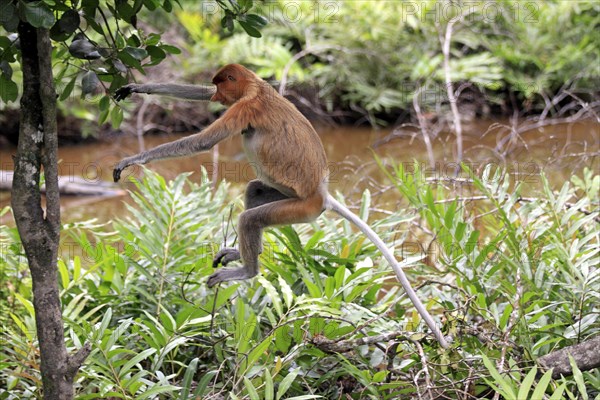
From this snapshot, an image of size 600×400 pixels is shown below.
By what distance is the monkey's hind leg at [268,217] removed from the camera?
2451 mm

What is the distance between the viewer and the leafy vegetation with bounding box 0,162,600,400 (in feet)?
8.32

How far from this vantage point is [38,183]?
2215 mm

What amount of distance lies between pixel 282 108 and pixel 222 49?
330 inches

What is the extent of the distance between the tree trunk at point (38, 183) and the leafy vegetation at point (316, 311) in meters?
0.27

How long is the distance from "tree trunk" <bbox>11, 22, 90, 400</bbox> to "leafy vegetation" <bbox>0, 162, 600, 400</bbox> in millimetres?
273

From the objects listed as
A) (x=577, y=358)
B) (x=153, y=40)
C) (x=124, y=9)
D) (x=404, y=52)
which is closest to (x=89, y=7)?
(x=124, y=9)

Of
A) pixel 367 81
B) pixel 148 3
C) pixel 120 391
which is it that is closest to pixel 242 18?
pixel 148 3

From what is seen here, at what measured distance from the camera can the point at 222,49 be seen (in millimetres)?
10508

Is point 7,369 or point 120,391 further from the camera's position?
point 7,369

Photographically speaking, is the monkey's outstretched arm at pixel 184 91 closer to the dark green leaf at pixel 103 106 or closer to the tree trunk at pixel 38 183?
the dark green leaf at pixel 103 106

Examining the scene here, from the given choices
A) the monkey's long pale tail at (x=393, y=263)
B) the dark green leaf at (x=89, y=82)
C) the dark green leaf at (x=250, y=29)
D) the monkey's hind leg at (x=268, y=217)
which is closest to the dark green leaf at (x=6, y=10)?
the dark green leaf at (x=89, y=82)

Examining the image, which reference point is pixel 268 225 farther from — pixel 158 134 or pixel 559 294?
pixel 158 134

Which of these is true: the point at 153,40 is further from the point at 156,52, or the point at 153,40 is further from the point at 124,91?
the point at 124,91

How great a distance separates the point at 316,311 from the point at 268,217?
0.40 meters
